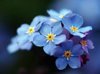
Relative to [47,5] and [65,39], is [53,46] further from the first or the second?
[47,5]

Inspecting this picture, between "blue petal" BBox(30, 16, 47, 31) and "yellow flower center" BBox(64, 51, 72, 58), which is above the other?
"blue petal" BBox(30, 16, 47, 31)

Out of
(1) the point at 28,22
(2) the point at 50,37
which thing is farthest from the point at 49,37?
(1) the point at 28,22

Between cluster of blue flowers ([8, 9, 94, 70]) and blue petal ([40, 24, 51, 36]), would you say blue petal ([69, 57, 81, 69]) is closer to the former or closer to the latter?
cluster of blue flowers ([8, 9, 94, 70])

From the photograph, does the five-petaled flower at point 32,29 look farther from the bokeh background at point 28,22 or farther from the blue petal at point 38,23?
the bokeh background at point 28,22

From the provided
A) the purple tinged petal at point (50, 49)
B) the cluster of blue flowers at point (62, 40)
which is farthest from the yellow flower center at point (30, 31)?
the purple tinged petal at point (50, 49)

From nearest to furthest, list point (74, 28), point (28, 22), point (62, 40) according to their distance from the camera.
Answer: point (62, 40) → point (74, 28) → point (28, 22)

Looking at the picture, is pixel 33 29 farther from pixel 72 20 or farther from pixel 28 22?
pixel 28 22

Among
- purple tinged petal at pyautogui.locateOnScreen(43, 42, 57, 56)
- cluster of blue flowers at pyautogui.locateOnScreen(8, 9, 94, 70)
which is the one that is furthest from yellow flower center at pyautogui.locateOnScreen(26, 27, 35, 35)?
purple tinged petal at pyautogui.locateOnScreen(43, 42, 57, 56)
